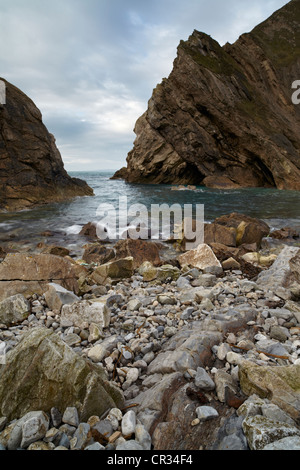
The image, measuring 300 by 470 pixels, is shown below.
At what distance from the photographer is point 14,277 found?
4.55 m

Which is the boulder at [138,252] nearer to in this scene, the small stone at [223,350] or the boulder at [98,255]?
the boulder at [98,255]

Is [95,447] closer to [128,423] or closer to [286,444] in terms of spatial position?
[128,423]

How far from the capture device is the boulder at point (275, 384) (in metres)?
1.87

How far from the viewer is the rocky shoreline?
171 cm

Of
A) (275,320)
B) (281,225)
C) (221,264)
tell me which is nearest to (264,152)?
(281,225)

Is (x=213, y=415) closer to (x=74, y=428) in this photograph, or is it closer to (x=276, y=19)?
(x=74, y=428)

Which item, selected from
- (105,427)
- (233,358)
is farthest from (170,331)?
(105,427)

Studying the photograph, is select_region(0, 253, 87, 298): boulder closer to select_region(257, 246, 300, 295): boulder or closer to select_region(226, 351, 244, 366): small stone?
select_region(226, 351, 244, 366): small stone

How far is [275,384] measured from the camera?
1.97 meters

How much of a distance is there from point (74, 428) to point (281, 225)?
13627 mm

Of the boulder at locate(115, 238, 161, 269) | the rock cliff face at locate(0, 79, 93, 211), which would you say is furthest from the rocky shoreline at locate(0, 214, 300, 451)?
the rock cliff face at locate(0, 79, 93, 211)

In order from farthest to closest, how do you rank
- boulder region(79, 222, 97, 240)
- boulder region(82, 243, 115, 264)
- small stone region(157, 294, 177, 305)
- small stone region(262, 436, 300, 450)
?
boulder region(79, 222, 97, 240) < boulder region(82, 243, 115, 264) < small stone region(157, 294, 177, 305) < small stone region(262, 436, 300, 450)

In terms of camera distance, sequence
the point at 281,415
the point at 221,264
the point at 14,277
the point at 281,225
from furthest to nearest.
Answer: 1. the point at 281,225
2. the point at 221,264
3. the point at 14,277
4. the point at 281,415
